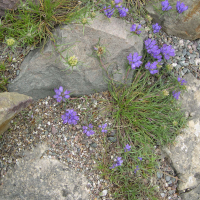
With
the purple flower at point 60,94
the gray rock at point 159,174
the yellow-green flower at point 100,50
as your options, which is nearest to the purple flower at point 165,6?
the yellow-green flower at point 100,50

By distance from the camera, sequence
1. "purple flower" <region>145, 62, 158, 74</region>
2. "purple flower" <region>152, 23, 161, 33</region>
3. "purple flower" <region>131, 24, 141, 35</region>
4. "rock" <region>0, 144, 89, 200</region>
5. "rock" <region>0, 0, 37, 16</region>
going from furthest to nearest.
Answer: "purple flower" <region>152, 23, 161, 33</region>
"purple flower" <region>145, 62, 158, 74</region>
"purple flower" <region>131, 24, 141, 35</region>
"rock" <region>0, 0, 37, 16</region>
"rock" <region>0, 144, 89, 200</region>

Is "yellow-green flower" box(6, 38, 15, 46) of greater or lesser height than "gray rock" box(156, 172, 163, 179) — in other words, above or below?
above

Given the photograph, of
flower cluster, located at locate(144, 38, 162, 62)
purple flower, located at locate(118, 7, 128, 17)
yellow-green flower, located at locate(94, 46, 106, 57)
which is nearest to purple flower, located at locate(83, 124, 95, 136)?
yellow-green flower, located at locate(94, 46, 106, 57)

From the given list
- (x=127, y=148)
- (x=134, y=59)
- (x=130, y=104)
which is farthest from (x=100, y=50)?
(x=127, y=148)

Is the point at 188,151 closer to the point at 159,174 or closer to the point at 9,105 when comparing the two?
the point at 159,174

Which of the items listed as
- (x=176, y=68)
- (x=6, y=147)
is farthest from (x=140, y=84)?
(x=6, y=147)

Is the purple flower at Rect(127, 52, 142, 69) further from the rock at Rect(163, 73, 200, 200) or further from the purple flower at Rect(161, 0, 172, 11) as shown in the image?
the rock at Rect(163, 73, 200, 200)

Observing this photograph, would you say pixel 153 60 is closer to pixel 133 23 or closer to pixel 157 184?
pixel 133 23
